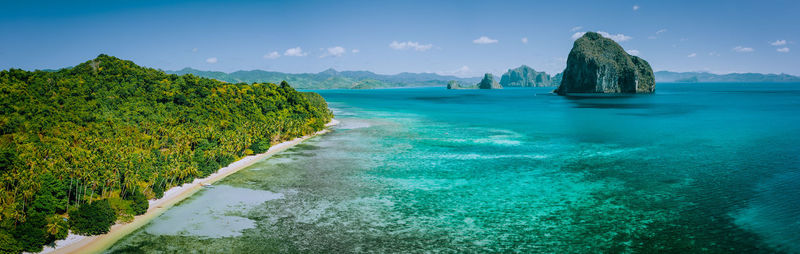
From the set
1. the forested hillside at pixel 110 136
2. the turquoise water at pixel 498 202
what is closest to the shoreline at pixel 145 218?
the forested hillside at pixel 110 136

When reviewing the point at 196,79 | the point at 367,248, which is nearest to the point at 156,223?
the point at 367,248

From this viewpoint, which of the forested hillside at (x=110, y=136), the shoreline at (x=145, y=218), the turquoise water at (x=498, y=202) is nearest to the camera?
the shoreline at (x=145, y=218)

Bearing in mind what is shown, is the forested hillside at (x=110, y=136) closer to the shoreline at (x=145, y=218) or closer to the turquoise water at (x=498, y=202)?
the shoreline at (x=145, y=218)

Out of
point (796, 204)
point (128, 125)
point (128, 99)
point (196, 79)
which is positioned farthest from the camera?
point (196, 79)

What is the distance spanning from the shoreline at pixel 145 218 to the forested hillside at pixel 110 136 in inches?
18.1

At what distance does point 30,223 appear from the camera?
1927 centimetres

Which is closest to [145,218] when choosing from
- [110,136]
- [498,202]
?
[110,136]

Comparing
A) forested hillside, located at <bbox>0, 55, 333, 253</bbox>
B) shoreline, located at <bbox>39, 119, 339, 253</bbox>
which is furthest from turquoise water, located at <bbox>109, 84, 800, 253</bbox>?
forested hillside, located at <bbox>0, 55, 333, 253</bbox>

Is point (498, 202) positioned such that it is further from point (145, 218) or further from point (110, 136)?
point (110, 136)

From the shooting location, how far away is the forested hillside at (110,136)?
22.1m

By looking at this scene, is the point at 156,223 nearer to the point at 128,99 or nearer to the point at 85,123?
the point at 85,123

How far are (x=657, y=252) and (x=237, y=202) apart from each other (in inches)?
950

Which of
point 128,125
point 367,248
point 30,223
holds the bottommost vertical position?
point 367,248

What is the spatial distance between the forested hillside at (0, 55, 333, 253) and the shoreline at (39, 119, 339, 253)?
0.46 metres
